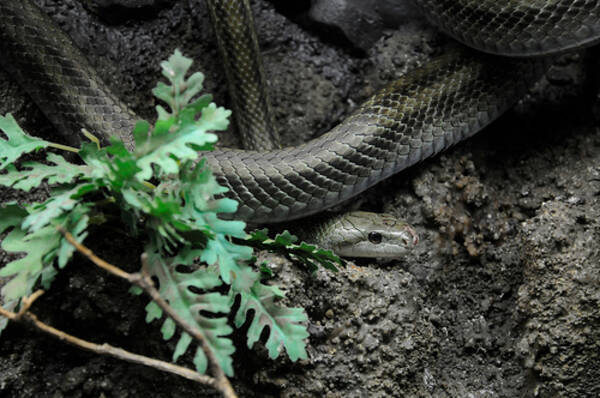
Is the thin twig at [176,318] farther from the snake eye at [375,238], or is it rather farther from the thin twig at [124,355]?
the snake eye at [375,238]

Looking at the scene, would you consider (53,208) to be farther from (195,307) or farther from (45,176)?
(195,307)

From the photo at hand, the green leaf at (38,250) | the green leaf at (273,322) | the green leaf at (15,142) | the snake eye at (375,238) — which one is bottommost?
the snake eye at (375,238)

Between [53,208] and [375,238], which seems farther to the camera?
[375,238]

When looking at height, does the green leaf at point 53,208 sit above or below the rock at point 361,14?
below

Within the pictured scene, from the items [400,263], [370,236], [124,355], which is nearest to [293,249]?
Answer: [370,236]

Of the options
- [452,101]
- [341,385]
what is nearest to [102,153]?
[341,385]

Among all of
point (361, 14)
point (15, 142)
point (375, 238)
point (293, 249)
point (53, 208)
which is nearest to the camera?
point (53, 208)

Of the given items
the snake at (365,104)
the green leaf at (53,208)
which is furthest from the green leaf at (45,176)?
the snake at (365,104)

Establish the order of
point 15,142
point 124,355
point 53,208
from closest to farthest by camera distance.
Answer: point 124,355 < point 53,208 < point 15,142
